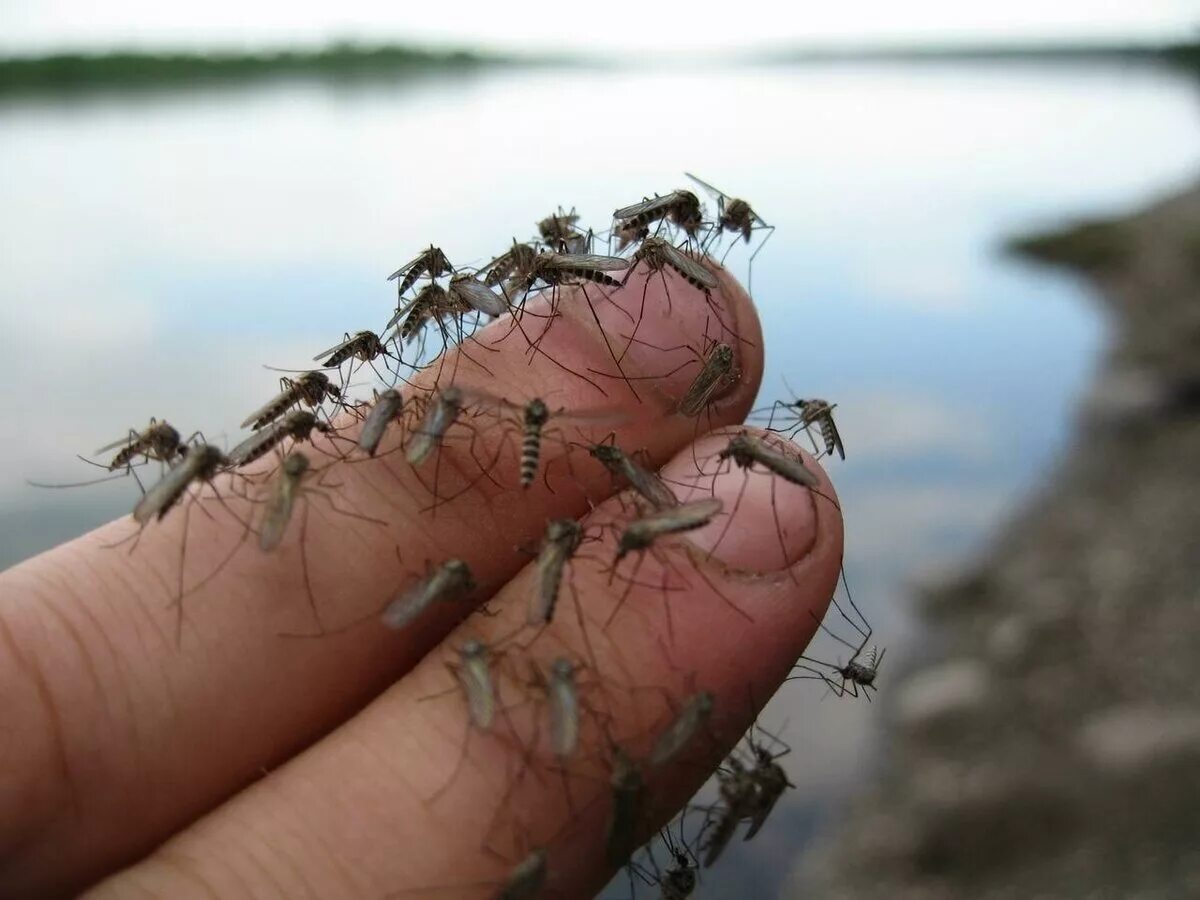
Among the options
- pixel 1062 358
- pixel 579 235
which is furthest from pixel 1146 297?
pixel 579 235

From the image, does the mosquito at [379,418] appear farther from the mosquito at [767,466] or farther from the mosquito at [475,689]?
the mosquito at [767,466]

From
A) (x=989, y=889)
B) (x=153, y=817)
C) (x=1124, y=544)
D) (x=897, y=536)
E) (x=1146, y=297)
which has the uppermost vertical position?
(x=1146, y=297)

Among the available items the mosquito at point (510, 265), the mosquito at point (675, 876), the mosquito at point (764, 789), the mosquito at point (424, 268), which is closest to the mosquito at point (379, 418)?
the mosquito at point (510, 265)

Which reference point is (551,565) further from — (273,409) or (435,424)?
(273,409)

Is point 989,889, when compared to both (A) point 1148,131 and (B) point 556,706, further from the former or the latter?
(A) point 1148,131

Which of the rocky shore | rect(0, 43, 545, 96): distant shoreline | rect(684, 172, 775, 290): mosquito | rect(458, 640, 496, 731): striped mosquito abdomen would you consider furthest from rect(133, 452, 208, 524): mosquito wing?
rect(0, 43, 545, 96): distant shoreline

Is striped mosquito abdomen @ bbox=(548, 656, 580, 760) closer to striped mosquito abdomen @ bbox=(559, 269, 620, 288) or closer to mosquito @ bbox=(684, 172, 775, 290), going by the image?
striped mosquito abdomen @ bbox=(559, 269, 620, 288)
